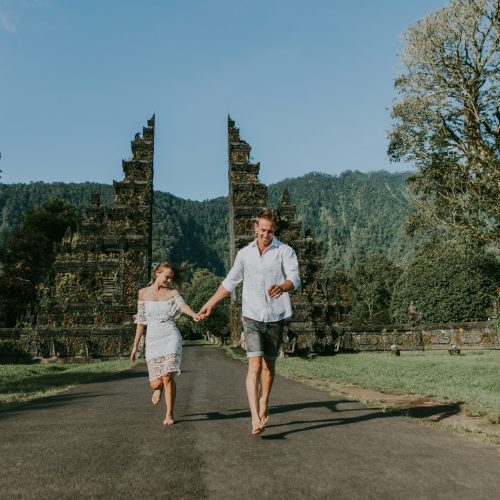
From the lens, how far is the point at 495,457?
16.0ft

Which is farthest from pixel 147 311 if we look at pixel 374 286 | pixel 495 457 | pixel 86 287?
pixel 374 286

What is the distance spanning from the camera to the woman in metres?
6.98

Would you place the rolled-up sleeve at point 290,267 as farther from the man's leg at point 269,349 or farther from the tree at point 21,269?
the tree at point 21,269

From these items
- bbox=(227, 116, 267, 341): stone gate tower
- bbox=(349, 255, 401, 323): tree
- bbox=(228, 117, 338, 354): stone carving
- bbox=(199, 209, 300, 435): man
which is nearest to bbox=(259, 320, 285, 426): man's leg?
bbox=(199, 209, 300, 435): man

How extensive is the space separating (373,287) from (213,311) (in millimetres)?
40914

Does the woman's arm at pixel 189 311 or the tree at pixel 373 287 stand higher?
the tree at pixel 373 287

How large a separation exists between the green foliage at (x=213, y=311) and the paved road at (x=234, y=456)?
126ft

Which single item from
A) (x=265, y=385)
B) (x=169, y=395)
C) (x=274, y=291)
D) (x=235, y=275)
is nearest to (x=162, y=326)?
(x=169, y=395)

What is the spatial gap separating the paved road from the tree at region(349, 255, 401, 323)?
79.3 m

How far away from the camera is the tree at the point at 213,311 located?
5099cm

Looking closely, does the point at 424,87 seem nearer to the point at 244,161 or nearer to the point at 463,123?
the point at 463,123

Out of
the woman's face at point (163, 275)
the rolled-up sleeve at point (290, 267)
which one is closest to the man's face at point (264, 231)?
the rolled-up sleeve at point (290, 267)

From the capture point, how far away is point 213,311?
52.8 m

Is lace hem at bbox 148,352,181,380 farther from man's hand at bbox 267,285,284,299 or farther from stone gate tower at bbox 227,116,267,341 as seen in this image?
stone gate tower at bbox 227,116,267,341
